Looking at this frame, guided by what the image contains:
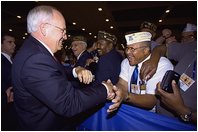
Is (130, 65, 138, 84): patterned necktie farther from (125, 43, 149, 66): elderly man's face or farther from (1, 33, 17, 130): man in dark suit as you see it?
(1, 33, 17, 130): man in dark suit

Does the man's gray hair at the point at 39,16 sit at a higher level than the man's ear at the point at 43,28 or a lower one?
higher

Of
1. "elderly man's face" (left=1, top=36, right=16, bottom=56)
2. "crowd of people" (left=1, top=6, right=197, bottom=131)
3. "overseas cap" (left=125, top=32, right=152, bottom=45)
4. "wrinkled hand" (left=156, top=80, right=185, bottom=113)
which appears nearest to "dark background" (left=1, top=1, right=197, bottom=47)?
"elderly man's face" (left=1, top=36, right=16, bottom=56)

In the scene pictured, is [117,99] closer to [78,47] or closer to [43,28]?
Result: [43,28]

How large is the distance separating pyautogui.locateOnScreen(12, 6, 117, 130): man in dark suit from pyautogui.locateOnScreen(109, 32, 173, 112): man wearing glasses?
517mm

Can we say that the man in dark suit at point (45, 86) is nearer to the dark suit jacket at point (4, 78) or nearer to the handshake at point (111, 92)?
the handshake at point (111, 92)

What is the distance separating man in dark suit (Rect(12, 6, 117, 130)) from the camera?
145 centimetres

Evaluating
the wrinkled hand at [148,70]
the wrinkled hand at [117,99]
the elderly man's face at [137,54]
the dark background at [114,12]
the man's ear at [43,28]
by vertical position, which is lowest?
the wrinkled hand at [117,99]

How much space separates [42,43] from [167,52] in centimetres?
183

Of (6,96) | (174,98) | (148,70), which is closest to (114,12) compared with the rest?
(6,96)

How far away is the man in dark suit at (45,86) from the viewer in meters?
1.45

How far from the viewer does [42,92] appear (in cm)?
145

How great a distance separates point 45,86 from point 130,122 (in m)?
0.97

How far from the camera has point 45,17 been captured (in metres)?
1.68

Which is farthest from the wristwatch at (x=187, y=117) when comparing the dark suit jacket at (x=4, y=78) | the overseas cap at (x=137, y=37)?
the dark suit jacket at (x=4, y=78)
